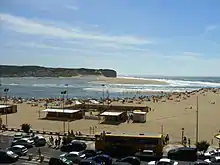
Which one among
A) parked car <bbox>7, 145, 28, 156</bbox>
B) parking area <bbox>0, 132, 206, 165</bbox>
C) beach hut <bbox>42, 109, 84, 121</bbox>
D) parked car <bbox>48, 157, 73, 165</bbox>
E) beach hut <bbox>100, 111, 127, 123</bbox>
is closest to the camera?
parked car <bbox>48, 157, 73, 165</bbox>

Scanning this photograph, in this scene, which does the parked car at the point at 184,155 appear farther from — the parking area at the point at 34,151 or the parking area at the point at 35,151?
the parking area at the point at 34,151

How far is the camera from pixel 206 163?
23.2 m

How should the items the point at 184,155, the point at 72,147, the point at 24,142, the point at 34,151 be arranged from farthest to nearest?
the point at 24,142 < the point at 72,147 < the point at 34,151 < the point at 184,155

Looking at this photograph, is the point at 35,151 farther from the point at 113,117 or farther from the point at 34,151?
the point at 113,117

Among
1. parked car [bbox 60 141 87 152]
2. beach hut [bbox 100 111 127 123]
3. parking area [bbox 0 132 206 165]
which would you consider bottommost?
parking area [bbox 0 132 206 165]

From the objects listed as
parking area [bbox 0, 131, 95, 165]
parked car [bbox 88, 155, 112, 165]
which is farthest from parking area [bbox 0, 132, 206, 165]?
parked car [bbox 88, 155, 112, 165]

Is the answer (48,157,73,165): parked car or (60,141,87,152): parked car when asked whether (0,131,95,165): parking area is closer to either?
(60,141,87,152): parked car

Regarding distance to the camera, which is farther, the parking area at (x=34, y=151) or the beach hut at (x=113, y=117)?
the beach hut at (x=113, y=117)

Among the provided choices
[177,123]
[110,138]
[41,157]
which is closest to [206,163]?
[110,138]

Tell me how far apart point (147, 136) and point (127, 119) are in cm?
2104

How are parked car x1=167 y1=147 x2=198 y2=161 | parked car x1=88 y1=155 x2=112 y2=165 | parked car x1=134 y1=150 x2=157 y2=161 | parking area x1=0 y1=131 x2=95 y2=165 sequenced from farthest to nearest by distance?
parked car x1=134 y1=150 x2=157 y2=161 < parked car x1=167 y1=147 x2=198 y2=161 < parking area x1=0 y1=131 x2=95 y2=165 < parked car x1=88 y1=155 x2=112 y2=165

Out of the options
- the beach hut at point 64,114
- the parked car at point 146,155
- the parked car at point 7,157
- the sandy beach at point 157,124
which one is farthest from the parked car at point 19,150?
the beach hut at point 64,114

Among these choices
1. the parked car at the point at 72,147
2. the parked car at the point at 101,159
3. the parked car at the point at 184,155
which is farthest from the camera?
the parked car at the point at 72,147

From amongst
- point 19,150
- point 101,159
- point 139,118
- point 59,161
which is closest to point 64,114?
point 139,118
